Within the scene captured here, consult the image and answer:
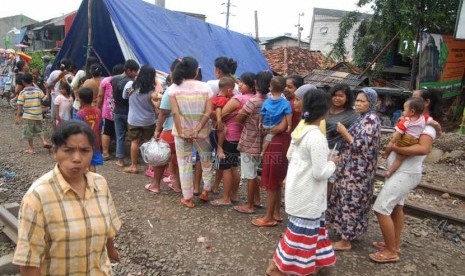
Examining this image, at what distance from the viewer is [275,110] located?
3.84 m

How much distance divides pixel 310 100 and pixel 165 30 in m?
5.65

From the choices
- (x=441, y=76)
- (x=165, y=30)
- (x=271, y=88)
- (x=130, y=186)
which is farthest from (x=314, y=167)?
(x=441, y=76)

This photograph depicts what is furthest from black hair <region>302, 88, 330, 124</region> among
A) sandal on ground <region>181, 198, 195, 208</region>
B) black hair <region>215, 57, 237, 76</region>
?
sandal on ground <region>181, 198, 195, 208</region>

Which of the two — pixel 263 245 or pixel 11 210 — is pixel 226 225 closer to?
pixel 263 245

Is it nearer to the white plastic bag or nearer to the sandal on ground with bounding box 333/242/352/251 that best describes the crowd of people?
the sandal on ground with bounding box 333/242/352/251

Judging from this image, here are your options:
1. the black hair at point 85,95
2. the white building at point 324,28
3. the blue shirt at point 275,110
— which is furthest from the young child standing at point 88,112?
the white building at point 324,28

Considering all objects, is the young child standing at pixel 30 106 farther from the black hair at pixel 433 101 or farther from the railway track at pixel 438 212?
the railway track at pixel 438 212

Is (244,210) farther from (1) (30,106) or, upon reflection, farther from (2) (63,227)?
(1) (30,106)

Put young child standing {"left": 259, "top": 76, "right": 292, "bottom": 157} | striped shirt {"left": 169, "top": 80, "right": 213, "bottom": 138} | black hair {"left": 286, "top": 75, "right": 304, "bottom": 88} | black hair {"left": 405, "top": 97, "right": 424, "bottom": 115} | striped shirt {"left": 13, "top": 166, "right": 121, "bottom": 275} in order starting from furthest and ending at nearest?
striped shirt {"left": 169, "top": 80, "right": 213, "bottom": 138}, black hair {"left": 286, "top": 75, "right": 304, "bottom": 88}, young child standing {"left": 259, "top": 76, "right": 292, "bottom": 157}, black hair {"left": 405, "top": 97, "right": 424, "bottom": 115}, striped shirt {"left": 13, "top": 166, "right": 121, "bottom": 275}

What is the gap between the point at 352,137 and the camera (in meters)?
3.40

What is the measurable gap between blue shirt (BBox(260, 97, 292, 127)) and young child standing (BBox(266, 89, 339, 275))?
79cm

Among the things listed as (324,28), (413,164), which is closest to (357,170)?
(413,164)

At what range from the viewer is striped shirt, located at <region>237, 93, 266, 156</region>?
4133 mm

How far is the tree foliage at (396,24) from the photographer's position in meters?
10.9
